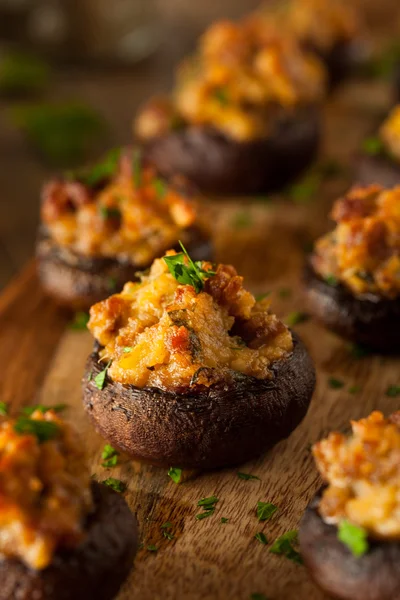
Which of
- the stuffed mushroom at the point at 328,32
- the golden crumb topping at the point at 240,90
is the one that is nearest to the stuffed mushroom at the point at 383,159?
the golden crumb topping at the point at 240,90

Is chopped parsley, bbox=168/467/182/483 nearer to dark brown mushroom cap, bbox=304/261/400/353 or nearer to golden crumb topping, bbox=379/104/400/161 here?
dark brown mushroom cap, bbox=304/261/400/353

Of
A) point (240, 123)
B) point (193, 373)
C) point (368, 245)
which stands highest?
point (240, 123)

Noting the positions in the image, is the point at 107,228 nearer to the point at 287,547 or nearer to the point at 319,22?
the point at 287,547

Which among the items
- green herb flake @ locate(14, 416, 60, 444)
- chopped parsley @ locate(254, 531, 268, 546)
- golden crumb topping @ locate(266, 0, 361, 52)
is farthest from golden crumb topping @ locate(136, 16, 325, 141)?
green herb flake @ locate(14, 416, 60, 444)

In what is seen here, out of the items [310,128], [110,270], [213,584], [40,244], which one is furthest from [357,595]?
[310,128]

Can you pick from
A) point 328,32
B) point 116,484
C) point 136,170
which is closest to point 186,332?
point 116,484

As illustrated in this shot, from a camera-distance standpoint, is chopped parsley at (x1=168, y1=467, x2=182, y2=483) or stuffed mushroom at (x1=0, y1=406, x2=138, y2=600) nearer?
stuffed mushroom at (x1=0, y1=406, x2=138, y2=600)
